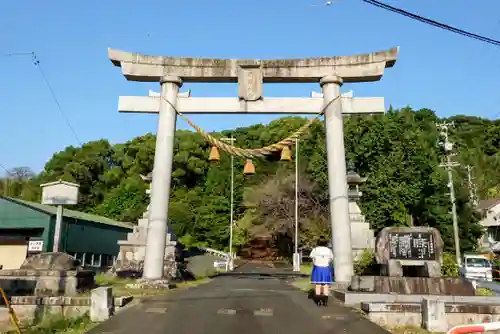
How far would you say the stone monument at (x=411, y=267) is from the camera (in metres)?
11.6

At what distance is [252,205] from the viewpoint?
5153 centimetres

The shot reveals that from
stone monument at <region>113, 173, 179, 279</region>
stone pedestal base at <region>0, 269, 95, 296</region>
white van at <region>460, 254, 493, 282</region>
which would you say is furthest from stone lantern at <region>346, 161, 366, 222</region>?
stone pedestal base at <region>0, 269, 95, 296</region>

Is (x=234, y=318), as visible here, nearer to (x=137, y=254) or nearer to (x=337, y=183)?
(x=337, y=183)

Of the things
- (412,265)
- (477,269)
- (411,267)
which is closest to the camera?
(412,265)

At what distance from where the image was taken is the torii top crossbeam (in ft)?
50.6

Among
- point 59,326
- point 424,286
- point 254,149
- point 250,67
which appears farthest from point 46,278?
point 424,286

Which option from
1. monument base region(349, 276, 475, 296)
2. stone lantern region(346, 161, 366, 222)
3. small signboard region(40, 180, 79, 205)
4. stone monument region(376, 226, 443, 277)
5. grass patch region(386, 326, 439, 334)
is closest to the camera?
grass patch region(386, 326, 439, 334)

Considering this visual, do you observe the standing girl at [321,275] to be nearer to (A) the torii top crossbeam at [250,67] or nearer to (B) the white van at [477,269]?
(A) the torii top crossbeam at [250,67]

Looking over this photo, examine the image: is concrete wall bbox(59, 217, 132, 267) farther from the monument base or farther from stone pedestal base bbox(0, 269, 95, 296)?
the monument base

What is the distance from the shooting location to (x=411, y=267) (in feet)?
46.0

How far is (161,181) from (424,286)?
861 centimetres

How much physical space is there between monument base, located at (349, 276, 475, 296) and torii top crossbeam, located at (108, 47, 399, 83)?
7.26 m

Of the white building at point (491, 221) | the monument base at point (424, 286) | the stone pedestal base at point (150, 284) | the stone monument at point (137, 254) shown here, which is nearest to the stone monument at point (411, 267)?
the monument base at point (424, 286)

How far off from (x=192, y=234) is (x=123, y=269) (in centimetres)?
2882
